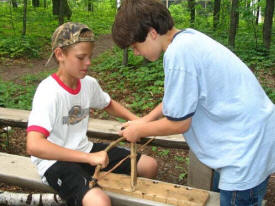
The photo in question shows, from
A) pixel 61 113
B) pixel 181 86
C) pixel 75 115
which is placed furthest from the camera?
pixel 75 115

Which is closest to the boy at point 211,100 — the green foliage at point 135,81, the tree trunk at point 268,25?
the green foliage at point 135,81

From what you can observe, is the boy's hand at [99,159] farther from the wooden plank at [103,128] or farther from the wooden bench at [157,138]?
the wooden plank at [103,128]

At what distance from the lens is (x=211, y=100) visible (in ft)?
5.64

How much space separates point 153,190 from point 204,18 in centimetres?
1368

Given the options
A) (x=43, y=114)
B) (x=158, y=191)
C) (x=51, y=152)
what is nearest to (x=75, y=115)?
(x=43, y=114)

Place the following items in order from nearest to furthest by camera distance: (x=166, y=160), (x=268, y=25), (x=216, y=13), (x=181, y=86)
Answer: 1. (x=181, y=86)
2. (x=166, y=160)
3. (x=268, y=25)
4. (x=216, y=13)

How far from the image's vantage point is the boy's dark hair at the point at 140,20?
Result: 1.72 metres

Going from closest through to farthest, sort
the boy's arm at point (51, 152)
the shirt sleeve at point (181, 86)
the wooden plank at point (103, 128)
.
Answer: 1. the shirt sleeve at point (181, 86)
2. the boy's arm at point (51, 152)
3. the wooden plank at point (103, 128)

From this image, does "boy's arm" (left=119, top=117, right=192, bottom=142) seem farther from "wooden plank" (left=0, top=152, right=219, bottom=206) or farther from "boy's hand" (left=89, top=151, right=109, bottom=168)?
"wooden plank" (left=0, top=152, right=219, bottom=206)

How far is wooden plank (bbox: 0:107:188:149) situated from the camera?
308 cm

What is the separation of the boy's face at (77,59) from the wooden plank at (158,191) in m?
0.80

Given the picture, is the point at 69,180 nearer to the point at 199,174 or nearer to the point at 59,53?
the point at 59,53

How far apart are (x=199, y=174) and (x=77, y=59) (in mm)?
1463

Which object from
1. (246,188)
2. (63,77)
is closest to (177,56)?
(246,188)
